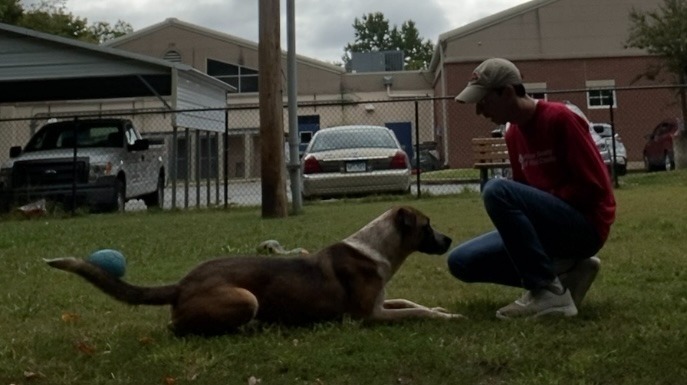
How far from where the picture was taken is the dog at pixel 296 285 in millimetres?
5555

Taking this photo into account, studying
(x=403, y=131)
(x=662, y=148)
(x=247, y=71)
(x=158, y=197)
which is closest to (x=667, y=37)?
(x=662, y=148)

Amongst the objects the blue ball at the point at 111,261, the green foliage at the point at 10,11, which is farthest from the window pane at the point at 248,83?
the blue ball at the point at 111,261

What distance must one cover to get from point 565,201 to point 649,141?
2597 cm

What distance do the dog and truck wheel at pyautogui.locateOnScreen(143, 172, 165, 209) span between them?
51.8 ft

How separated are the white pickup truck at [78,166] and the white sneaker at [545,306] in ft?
44.7

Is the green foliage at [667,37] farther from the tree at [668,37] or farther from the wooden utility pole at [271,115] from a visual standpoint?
the wooden utility pole at [271,115]

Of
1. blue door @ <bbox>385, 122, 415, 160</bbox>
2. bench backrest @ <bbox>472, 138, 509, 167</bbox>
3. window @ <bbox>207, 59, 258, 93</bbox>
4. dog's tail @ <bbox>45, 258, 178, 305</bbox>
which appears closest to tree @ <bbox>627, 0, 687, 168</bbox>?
blue door @ <bbox>385, 122, 415, 160</bbox>

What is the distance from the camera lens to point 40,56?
66.5ft

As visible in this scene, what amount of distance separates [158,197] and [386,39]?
102604 mm

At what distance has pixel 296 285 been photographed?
5.77m

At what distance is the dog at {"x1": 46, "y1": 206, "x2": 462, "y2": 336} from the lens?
555 cm

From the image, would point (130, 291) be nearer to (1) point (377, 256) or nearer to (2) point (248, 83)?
(1) point (377, 256)

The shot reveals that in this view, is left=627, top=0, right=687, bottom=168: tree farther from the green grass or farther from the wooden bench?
the green grass

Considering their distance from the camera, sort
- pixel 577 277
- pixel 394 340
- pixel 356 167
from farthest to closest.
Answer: pixel 356 167 → pixel 577 277 → pixel 394 340
